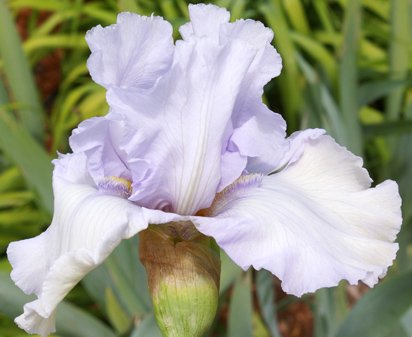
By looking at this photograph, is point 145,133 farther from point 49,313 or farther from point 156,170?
point 49,313

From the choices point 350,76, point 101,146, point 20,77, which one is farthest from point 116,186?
point 20,77

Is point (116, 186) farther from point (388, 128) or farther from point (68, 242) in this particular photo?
point (388, 128)

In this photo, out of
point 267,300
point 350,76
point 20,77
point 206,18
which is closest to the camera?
point 206,18

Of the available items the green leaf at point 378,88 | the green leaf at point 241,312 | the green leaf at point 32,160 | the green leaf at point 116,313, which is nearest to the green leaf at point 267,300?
the green leaf at point 241,312

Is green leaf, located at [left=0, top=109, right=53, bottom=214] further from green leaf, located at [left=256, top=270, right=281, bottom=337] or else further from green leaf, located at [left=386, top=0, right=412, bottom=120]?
green leaf, located at [left=386, top=0, right=412, bottom=120]

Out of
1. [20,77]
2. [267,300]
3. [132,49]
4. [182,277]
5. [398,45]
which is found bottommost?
[267,300]

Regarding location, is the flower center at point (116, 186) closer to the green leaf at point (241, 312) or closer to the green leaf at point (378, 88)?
the green leaf at point (241, 312)

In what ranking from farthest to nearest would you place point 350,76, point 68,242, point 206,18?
point 350,76 → point 206,18 → point 68,242
